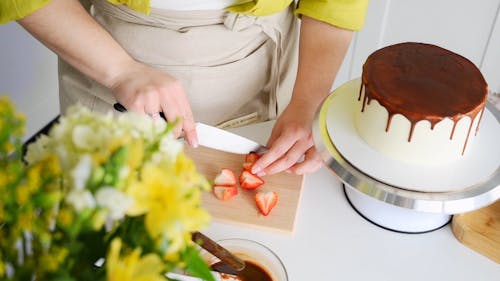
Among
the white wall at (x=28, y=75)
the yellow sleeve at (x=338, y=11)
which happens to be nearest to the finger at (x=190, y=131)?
the yellow sleeve at (x=338, y=11)

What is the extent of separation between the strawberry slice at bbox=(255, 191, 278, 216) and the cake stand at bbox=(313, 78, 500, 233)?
0.12 m

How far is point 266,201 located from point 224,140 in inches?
5.6

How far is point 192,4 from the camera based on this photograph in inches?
43.9

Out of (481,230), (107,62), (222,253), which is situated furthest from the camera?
(107,62)

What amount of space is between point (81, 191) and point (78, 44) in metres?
0.67

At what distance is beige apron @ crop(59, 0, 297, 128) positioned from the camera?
1.15 meters

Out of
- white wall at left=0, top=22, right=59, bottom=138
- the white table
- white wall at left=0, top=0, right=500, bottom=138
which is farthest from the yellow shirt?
white wall at left=0, top=22, right=59, bottom=138

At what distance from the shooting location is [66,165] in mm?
475

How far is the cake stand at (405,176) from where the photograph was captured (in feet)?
2.76

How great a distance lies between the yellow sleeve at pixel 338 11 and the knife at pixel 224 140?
273 mm

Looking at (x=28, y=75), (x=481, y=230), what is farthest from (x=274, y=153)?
(x=28, y=75)

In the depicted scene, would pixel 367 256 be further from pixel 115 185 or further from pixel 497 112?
pixel 115 185

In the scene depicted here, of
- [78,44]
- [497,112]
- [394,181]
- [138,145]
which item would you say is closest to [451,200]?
[394,181]

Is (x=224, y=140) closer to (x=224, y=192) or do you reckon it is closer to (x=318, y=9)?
(x=224, y=192)
